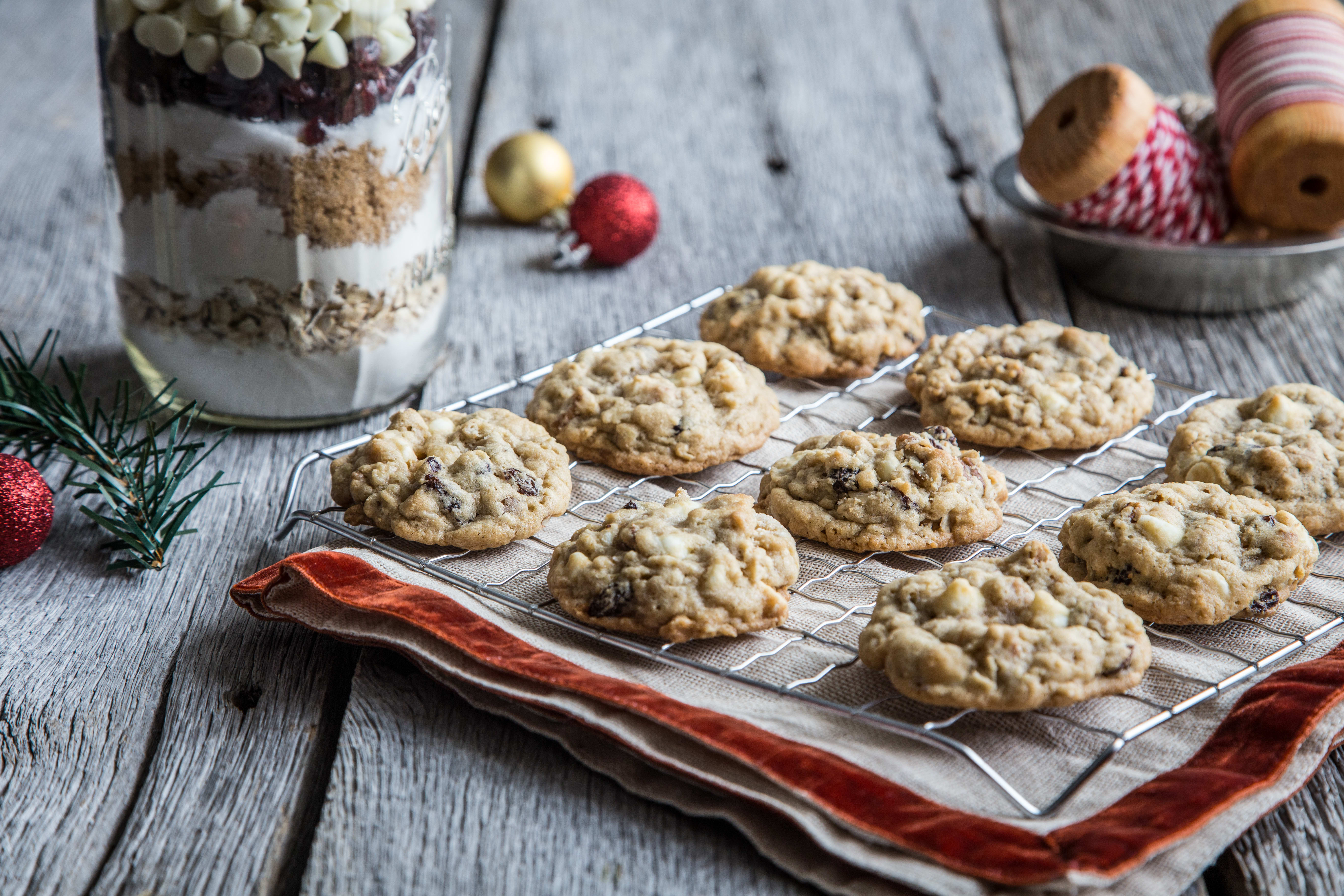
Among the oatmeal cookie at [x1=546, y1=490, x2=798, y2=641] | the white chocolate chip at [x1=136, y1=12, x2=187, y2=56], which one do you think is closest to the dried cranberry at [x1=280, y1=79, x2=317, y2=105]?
the white chocolate chip at [x1=136, y1=12, x2=187, y2=56]

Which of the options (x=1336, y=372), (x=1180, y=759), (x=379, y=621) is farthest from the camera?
(x=1336, y=372)

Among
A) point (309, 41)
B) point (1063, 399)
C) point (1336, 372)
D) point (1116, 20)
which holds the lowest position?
point (1336, 372)

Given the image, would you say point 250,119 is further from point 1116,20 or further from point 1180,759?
point 1116,20

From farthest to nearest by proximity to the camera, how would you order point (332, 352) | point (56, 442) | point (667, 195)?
point (667, 195)
point (332, 352)
point (56, 442)

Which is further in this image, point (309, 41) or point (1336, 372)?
point (1336, 372)

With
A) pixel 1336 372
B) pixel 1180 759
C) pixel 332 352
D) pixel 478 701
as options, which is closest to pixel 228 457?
pixel 332 352

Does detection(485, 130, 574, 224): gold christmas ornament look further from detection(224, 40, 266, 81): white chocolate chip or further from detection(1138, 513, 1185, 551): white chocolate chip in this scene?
detection(1138, 513, 1185, 551): white chocolate chip

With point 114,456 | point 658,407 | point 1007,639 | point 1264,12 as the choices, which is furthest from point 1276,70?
point 114,456
